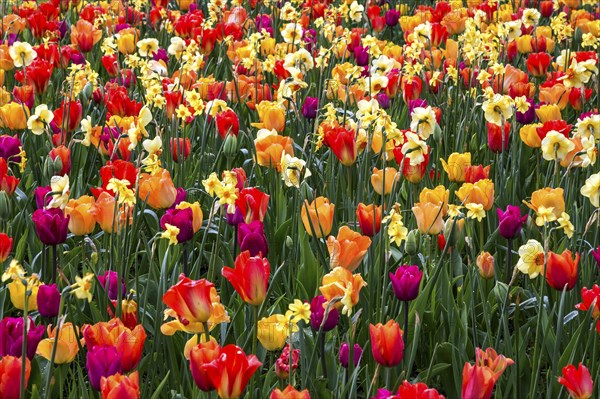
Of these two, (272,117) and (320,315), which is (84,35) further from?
(320,315)

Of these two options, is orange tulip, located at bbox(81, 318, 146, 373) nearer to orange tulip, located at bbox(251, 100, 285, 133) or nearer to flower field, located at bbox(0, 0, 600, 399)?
flower field, located at bbox(0, 0, 600, 399)

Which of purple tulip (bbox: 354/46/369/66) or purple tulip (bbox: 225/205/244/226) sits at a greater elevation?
purple tulip (bbox: 225/205/244/226)

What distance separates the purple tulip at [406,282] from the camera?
1.93 meters

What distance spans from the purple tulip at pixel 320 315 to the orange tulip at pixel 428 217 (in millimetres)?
647

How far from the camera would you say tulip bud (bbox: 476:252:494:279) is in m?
2.26

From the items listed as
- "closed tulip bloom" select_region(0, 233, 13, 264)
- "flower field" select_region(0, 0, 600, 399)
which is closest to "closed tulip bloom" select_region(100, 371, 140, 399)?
"flower field" select_region(0, 0, 600, 399)

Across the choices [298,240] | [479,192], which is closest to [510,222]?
[479,192]

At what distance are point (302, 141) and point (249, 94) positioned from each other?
51 cm

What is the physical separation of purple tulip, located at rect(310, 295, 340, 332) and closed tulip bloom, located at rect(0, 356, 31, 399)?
0.55 meters

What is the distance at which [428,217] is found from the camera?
2443 millimetres

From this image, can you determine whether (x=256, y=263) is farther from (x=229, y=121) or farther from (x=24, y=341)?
(x=229, y=121)

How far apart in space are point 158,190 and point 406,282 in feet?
2.84

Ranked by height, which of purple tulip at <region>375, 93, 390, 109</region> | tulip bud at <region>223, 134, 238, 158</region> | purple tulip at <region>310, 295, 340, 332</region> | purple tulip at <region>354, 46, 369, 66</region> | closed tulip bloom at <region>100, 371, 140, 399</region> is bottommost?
purple tulip at <region>375, 93, 390, 109</region>

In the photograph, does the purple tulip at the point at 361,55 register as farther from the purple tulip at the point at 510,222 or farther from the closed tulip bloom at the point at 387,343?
the closed tulip bloom at the point at 387,343
